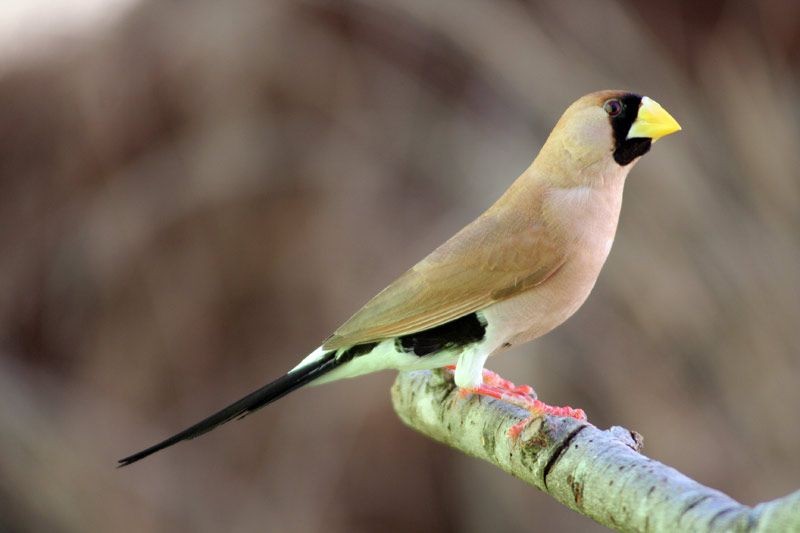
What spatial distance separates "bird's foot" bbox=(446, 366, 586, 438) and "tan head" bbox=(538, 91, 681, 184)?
511 mm

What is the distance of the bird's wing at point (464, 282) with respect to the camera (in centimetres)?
261

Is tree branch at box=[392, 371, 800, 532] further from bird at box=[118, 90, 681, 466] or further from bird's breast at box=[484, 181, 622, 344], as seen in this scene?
bird's breast at box=[484, 181, 622, 344]

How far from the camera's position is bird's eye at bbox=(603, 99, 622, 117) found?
2.67 meters

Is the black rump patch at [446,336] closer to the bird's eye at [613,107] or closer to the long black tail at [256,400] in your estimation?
the long black tail at [256,400]

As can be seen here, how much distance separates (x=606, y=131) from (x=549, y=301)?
42cm

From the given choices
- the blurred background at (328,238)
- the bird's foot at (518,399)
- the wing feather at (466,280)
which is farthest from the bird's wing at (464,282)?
the blurred background at (328,238)

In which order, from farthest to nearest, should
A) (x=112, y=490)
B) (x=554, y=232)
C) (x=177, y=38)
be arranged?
(x=177, y=38) → (x=112, y=490) → (x=554, y=232)

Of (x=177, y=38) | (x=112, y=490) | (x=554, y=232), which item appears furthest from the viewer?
(x=177, y=38)

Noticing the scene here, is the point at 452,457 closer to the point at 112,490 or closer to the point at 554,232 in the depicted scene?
the point at 112,490

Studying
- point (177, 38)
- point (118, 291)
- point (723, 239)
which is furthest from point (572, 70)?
point (118, 291)

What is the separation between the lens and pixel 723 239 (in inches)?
190

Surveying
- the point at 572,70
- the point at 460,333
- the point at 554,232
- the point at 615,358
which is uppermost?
the point at 572,70

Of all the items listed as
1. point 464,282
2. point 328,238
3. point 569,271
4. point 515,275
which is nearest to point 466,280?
point 464,282

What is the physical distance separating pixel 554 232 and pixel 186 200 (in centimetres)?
259
